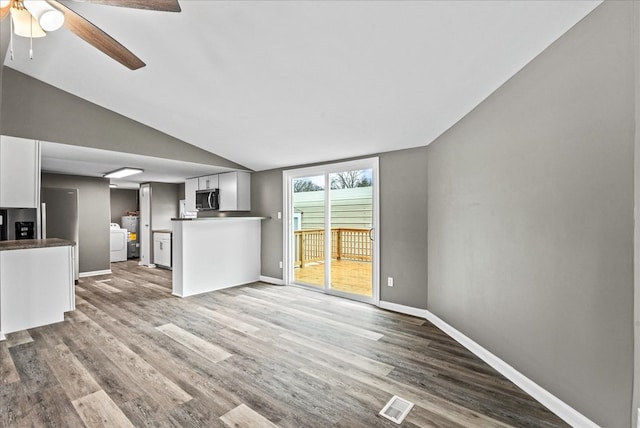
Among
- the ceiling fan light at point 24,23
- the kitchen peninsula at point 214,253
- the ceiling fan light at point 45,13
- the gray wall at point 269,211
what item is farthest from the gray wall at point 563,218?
the kitchen peninsula at point 214,253

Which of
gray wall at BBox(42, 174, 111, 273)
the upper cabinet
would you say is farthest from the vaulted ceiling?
gray wall at BBox(42, 174, 111, 273)

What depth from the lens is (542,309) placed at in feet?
6.20

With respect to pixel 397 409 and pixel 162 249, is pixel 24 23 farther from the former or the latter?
pixel 162 249

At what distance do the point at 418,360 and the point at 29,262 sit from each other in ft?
13.9

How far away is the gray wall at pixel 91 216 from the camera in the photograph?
570 centimetres

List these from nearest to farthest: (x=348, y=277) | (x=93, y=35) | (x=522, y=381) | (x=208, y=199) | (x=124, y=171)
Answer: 1. (x=93, y=35)
2. (x=522, y=381)
3. (x=348, y=277)
4. (x=124, y=171)
5. (x=208, y=199)

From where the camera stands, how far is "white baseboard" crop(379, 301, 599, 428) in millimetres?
1664

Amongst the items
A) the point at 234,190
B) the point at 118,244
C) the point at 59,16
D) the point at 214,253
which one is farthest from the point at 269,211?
the point at 118,244

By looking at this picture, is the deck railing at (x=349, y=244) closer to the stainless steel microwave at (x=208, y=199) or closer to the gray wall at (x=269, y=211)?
the gray wall at (x=269, y=211)

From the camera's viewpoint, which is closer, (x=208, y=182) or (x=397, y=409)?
(x=397, y=409)

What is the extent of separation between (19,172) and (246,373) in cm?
329

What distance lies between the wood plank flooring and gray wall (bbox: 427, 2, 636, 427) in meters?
0.38

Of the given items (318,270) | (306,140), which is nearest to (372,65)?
(306,140)

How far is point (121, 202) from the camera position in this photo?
866cm
